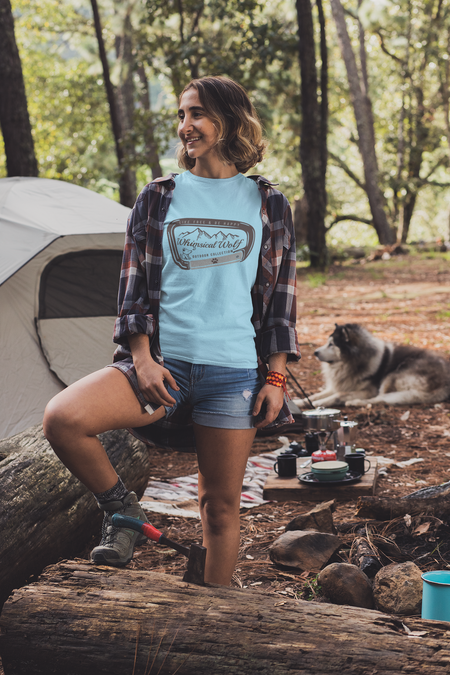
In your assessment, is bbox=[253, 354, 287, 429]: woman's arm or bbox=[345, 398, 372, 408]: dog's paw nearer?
bbox=[253, 354, 287, 429]: woman's arm

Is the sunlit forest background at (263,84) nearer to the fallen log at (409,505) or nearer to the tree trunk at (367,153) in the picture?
the tree trunk at (367,153)

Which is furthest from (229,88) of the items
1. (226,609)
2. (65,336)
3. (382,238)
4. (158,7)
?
(382,238)

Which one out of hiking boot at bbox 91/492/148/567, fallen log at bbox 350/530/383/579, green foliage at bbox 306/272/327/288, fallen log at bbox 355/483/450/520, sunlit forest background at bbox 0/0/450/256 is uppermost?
sunlit forest background at bbox 0/0/450/256

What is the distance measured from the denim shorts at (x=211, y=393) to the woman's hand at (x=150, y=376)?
0.06 meters

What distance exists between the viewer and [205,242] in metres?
2.01

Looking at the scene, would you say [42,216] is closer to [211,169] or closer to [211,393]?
[211,169]

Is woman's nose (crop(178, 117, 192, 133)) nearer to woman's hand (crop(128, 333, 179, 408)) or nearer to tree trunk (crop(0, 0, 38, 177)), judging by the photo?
woman's hand (crop(128, 333, 179, 408))

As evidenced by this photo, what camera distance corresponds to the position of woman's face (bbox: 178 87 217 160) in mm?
2111

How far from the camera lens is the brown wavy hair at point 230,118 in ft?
6.89

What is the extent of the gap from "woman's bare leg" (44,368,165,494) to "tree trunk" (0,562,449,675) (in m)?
0.38

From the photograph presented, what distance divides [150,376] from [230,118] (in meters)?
0.92

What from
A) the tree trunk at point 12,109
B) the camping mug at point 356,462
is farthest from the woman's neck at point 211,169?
the tree trunk at point 12,109

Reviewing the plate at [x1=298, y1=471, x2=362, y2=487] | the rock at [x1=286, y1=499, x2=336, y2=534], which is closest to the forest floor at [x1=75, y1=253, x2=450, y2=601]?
the plate at [x1=298, y1=471, x2=362, y2=487]

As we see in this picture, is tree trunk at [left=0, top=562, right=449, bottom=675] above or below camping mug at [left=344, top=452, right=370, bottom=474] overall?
above
